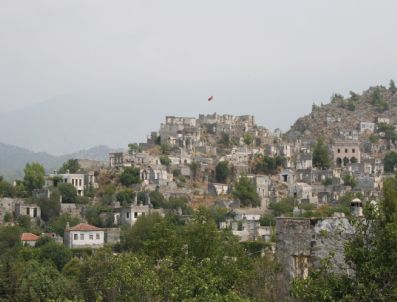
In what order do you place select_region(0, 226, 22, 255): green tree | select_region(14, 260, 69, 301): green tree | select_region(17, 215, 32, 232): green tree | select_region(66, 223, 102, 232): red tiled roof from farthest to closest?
select_region(17, 215, 32, 232): green tree → select_region(66, 223, 102, 232): red tiled roof → select_region(0, 226, 22, 255): green tree → select_region(14, 260, 69, 301): green tree

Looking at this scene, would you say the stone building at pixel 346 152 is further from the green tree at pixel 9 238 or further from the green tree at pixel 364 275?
the green tree at pixel 364 275

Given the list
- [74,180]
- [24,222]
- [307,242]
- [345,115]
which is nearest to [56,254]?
[24,222]

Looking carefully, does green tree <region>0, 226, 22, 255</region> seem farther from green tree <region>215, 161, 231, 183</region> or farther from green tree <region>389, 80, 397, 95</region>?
green tree <region>389, 80, 397, 95</region>

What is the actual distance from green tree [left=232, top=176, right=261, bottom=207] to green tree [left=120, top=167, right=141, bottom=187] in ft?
31.5

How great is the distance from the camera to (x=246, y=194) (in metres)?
87.4

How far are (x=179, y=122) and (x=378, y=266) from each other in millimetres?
93096

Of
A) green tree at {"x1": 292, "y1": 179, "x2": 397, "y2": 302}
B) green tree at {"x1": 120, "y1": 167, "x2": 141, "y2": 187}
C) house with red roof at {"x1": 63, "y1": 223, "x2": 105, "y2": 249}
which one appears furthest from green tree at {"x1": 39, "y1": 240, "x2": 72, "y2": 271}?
green tree at {"x1": 292, "y1": 179, "x2": 397, "y2": 302}

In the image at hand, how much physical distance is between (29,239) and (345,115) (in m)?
74.9

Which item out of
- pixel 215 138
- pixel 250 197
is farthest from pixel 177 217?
pixel 215 138

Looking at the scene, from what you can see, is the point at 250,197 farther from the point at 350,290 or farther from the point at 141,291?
the point at 350,290

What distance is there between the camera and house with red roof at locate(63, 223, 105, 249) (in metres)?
68.1

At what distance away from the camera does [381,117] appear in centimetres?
12975

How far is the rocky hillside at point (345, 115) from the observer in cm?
12669

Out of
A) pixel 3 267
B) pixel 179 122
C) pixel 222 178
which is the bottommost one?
pixel 3 267
